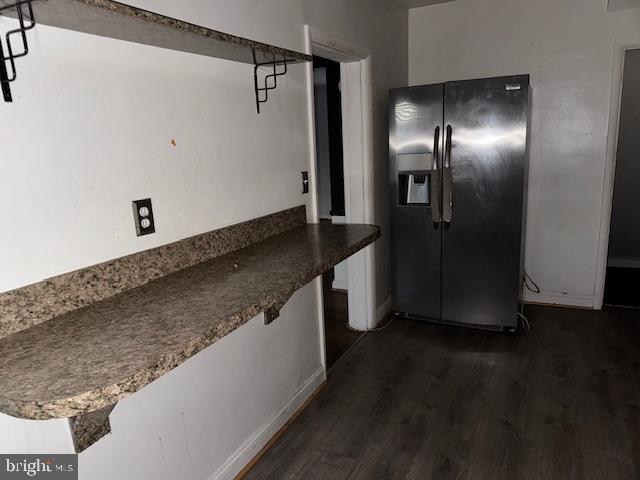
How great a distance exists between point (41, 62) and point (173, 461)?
1.34 meters

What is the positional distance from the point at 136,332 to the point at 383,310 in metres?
2.78

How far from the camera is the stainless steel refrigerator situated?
9.82 feet

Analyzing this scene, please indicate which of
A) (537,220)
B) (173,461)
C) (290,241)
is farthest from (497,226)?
(173,461)

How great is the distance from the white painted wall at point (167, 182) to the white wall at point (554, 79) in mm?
1569

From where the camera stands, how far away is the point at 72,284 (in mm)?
1279

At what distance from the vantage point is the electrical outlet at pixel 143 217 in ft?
4.89

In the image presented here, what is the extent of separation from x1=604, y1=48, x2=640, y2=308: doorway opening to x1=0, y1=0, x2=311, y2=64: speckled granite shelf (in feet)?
13.0

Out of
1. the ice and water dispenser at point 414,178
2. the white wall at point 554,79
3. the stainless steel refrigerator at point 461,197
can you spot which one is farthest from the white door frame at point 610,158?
the ice and water dispenser at point 414,178

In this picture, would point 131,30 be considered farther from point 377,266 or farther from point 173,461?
point 377,266

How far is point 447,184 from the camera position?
314cm

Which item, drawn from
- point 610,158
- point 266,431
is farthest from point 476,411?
point 610,158

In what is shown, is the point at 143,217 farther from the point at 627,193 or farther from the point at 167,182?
the point at 627,193

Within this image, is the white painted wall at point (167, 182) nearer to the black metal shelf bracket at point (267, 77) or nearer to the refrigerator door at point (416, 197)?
the black metal shelf bracket at point (267, 77)

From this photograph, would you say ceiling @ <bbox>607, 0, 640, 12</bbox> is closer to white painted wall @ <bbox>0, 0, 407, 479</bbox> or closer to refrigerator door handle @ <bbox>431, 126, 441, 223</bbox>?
refrigerator door handle @ <bbox>431, 126, 441, 223</bbox>
